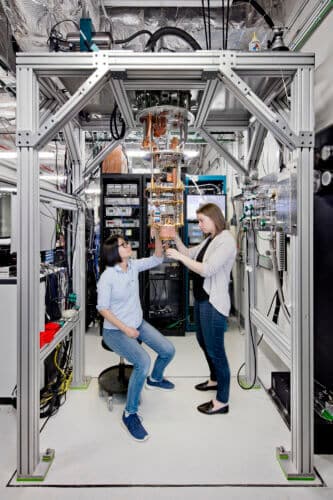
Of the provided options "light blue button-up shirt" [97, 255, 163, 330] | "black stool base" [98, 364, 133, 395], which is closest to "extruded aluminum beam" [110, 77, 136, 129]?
"light blue button-up shirt" [97, 255, 163, 330]

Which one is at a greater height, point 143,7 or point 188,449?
point 143,7

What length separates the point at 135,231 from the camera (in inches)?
173

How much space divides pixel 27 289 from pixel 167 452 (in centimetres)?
132

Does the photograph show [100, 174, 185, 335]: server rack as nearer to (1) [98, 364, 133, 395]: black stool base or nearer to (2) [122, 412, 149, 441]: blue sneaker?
(1) [98, 364, 133, 395]: black stool base

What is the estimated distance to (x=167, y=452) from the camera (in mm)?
1926

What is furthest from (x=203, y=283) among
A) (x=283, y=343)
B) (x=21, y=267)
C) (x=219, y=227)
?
(x=21, y=267)

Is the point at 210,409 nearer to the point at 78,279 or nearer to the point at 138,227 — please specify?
the point at 78,279

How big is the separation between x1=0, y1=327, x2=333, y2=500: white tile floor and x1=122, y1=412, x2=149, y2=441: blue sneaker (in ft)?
0.13

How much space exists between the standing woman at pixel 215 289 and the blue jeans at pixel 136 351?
0.37 m

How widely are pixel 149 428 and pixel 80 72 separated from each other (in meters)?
2.35

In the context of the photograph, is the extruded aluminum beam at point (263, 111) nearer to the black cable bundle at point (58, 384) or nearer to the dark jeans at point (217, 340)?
the dark jeans at point (217, 340)

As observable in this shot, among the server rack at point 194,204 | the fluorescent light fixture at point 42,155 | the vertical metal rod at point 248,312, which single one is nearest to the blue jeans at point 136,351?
the vertical metal rod at point 248,312

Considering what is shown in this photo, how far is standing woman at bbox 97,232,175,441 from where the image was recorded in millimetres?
2129

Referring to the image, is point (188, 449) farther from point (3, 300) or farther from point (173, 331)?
point (173, 331)
